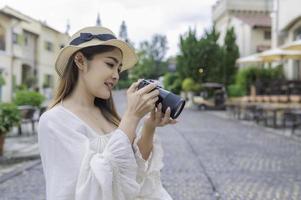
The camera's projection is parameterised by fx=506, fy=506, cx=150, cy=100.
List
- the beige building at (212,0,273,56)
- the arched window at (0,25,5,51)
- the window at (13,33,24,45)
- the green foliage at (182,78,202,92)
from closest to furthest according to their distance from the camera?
1. the arched window at (0,25,5,51)
2. the green foliage at (182,78,202,92)
3. the window at (13,33,24,45)
4. the beige building at (212,0,273,56)

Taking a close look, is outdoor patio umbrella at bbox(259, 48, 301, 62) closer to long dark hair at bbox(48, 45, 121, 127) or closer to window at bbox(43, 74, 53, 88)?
long dark hair at bbox(48, 45, 121, 127)

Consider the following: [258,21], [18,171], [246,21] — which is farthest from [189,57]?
[18,171]

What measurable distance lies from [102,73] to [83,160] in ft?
1.12

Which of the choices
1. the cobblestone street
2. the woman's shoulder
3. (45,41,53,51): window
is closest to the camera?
the woman's shoulder

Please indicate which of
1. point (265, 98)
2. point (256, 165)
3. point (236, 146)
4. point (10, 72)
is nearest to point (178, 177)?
point (256, 165)

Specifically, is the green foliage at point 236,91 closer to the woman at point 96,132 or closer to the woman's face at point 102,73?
the woman at point 96,132

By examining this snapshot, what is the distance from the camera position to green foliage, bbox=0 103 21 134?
980cm

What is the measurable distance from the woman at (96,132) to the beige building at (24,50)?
2894cm

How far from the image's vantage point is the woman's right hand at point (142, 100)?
5.46ft

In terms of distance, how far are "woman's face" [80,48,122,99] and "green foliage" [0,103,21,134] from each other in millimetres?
8194

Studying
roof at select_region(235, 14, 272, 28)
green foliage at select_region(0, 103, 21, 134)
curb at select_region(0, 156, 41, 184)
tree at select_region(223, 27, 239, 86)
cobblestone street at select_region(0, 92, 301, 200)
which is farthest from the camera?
roof at select_region(235, 14, 272, 28)

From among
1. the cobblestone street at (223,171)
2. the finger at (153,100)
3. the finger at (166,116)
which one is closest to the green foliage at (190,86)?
the cobblestone street at (223,171)

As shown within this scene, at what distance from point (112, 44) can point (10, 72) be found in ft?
105

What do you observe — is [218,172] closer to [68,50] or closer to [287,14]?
[68,50]
